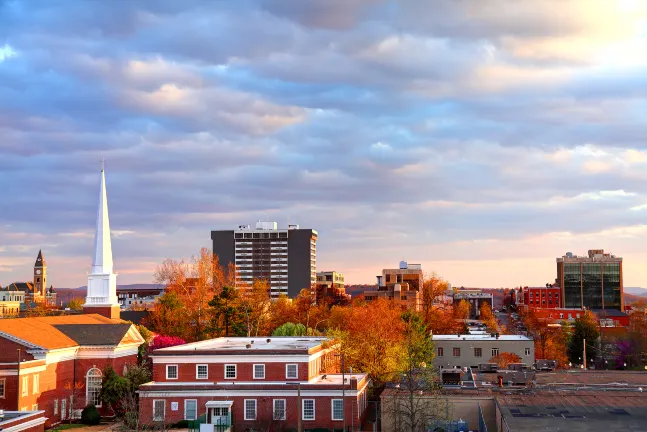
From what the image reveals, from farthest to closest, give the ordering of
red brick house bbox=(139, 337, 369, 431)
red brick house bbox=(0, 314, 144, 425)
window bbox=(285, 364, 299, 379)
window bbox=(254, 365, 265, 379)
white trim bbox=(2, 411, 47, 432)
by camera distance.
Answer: red brick house bbox=(0, 314, 144, 425) < window bbox=(254, 365, 265, 379) < window bbox=(285, 364, 299, 379) < red brick house bbox=(139, 337, 369, 431) < white trim bbox=(2, 411, 47, 432)

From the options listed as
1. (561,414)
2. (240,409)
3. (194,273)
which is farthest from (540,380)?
(194,273)

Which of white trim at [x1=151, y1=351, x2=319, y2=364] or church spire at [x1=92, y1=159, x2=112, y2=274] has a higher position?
church spire at [x1=92, y1=159, x2=112, y2=274]

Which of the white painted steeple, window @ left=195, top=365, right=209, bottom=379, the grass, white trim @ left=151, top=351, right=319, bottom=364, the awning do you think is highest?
the white painted steeple

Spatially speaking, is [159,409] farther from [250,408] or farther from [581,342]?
[581,342]

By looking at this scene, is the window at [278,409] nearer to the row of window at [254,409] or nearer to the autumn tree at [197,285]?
the row of window at [254,409]

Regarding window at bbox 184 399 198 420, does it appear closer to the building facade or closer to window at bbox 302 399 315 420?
window at bbox 302 399 315 420

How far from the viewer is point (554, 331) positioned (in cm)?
14850

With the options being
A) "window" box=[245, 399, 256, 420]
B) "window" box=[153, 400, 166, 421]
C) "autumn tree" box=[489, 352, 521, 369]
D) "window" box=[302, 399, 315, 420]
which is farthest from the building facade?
"window" box=[153, 400, 166, 421]

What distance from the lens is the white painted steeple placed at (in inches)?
3910

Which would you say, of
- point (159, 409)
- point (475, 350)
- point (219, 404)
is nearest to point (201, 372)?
point (219, 404)

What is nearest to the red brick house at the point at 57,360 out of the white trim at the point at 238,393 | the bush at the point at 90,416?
the bush at the point at 90,416

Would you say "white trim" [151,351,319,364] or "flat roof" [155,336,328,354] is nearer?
"white trim" [151,351,319,364]

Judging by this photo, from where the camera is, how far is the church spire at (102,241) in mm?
99188

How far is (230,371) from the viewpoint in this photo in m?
68.5
